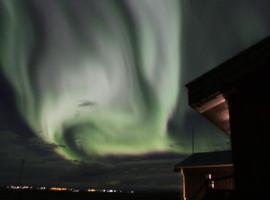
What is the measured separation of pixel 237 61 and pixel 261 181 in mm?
2716

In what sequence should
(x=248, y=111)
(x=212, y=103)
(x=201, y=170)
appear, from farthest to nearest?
(x=201, y=170) → (x=212, y=103) → (x=248, y=111)

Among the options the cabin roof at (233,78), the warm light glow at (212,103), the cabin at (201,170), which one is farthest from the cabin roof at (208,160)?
Answer: the cabin roof at (233,78)

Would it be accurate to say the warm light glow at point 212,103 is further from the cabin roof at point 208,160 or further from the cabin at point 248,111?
the cabin roof at point 208,160

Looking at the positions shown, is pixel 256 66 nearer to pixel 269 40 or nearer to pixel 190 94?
pixel 269 40

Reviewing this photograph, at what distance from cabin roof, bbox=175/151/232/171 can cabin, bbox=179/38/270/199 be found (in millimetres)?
16866

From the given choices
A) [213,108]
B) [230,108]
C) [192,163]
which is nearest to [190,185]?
[192,163]

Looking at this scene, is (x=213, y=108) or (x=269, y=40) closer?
(x=269, y=40)

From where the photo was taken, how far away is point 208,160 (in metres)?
26.2

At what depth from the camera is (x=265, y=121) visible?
7.41 metres

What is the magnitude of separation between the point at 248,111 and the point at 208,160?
19.2 m

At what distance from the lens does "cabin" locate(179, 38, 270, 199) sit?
7.24 meters

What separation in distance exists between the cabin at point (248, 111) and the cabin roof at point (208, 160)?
1687 cm

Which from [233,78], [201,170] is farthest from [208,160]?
[233,78]

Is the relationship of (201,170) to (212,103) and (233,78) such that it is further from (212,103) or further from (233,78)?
(233,78)
